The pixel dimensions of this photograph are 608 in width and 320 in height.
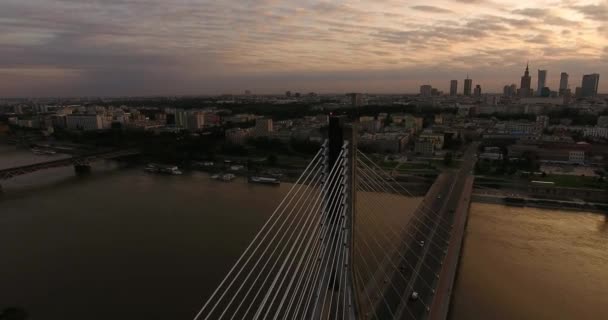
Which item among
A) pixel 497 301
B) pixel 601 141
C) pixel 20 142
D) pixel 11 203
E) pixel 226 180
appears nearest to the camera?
pixel 497 301

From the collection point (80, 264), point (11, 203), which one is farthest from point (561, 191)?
point (11, 203)

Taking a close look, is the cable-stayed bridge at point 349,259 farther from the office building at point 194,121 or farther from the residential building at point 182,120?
the residential building at point 182,120

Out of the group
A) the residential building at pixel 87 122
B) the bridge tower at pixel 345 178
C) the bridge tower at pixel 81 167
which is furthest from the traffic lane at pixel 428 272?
the residential building at pixel 87 122

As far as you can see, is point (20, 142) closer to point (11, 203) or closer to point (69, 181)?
point (69, 181)

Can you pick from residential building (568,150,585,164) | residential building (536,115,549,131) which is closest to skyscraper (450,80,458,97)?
residential building (536,115,549,131)

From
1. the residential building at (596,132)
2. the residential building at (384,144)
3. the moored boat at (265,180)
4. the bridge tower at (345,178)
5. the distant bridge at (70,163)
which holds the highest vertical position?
the bridge tower at (345,178)

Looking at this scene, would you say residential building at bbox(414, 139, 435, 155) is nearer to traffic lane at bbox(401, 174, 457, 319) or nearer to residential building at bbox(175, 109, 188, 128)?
traffic lane at bbox(401, 174, 457, 319)

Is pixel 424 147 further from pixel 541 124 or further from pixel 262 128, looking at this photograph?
pixel 541 124
